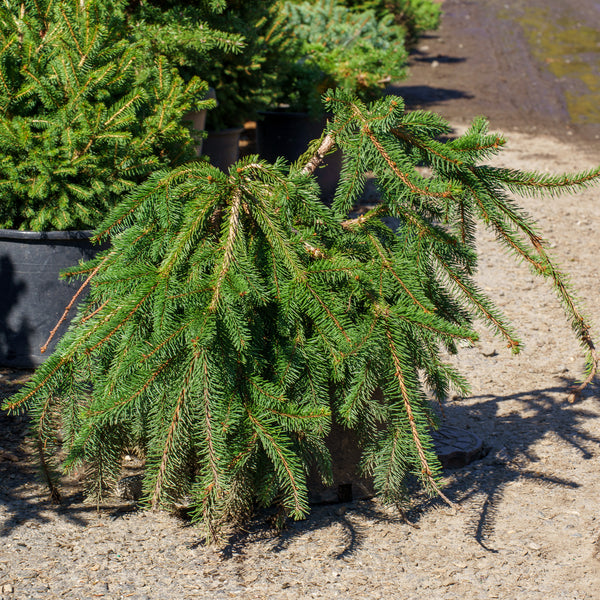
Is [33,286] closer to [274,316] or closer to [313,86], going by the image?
[274,316]

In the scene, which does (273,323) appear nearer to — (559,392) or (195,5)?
(559,392)

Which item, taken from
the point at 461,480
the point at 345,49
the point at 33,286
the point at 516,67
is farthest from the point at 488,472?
the point at 516,67

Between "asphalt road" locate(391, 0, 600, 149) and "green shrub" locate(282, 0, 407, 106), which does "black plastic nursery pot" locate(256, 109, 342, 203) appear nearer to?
"green shrub" locate(282, 0, 407, 106)

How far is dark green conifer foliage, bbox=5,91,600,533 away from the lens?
2.01 metres

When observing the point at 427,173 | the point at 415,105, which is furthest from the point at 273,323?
the point at 415,105

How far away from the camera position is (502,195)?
7.48 feet

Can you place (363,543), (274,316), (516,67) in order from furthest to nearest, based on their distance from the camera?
1. (516,67)
2. (363,543)
3. (274,316)

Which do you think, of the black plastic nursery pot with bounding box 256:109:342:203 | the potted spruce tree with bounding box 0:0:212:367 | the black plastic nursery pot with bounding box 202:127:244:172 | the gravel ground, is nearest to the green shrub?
the black plastic nursery pot with bounding box 256:109:342:203

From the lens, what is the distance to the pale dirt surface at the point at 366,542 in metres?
2.16

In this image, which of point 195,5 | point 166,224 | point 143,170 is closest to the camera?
point 166,224

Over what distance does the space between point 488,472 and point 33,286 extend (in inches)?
85.8

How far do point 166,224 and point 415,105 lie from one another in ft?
26.5

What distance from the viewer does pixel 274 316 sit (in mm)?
2174

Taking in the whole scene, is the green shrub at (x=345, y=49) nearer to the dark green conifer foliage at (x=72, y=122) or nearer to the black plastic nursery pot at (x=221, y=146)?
the black plastic nursery pot at (x=221, y=146)
